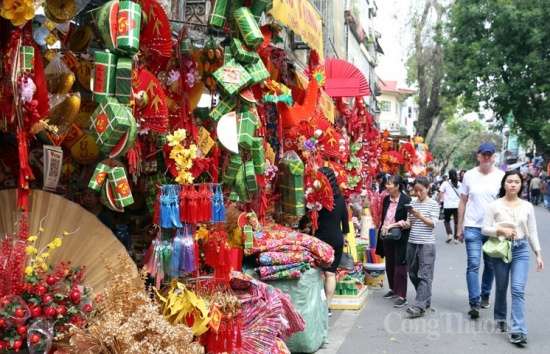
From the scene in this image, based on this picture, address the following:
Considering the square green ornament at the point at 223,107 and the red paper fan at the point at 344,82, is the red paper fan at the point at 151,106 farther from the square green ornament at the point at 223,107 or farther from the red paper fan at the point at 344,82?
the red paper fan at the point at 344,82

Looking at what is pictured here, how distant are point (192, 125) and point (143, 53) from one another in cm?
65

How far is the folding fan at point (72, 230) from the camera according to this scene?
340 centimetres

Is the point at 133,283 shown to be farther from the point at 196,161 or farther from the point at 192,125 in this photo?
the point at 192,125

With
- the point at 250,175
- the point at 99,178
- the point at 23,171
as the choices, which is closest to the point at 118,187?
the point at 99,178

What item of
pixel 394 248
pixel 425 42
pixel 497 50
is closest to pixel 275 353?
pixel 394 248

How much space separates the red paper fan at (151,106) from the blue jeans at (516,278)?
3.65 metres

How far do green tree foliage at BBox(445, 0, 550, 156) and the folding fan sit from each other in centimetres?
2617

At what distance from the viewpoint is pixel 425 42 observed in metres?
23.6

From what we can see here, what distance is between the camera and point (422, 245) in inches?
273

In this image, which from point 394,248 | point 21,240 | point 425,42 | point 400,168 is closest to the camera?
point 21,240

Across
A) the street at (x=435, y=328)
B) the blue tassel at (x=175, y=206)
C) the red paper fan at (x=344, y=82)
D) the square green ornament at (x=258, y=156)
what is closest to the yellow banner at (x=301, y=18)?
the square green ornament at (x=258, y=156)

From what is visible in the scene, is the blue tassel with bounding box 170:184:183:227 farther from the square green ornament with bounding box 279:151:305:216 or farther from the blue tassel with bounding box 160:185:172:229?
the square green ornament with bounding box 279:151:305:216

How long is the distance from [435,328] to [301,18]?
11.6 feet

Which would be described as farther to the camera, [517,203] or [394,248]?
[394,248]
